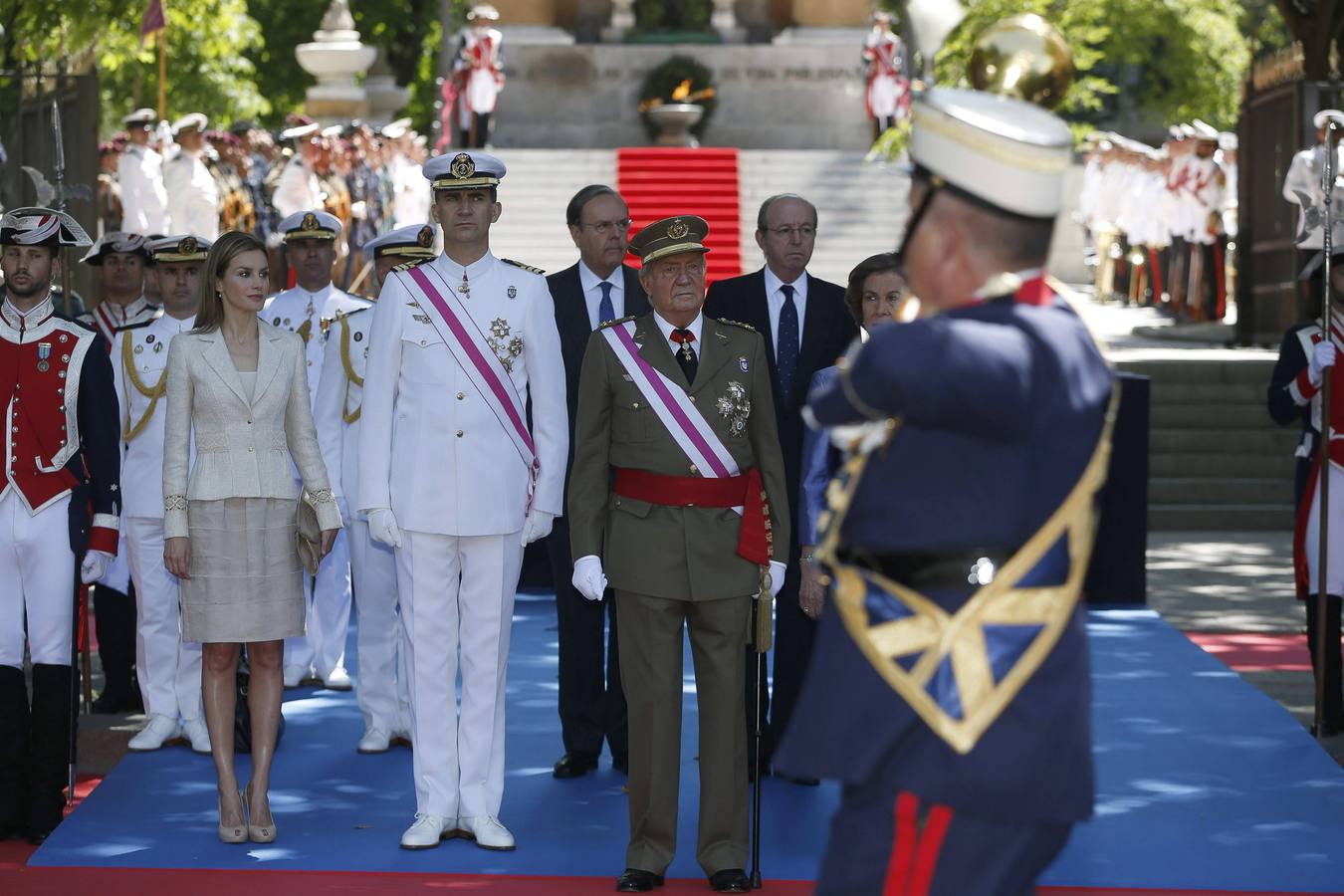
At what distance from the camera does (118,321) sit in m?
9.24

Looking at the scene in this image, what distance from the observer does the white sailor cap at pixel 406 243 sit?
9.30m

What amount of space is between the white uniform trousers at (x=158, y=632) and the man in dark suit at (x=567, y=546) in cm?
152

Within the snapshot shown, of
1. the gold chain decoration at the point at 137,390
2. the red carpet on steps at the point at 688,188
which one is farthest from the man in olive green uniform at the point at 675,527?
the red carpet on steps at the point at 688,188

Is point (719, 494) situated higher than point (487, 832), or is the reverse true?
point (719, 494)

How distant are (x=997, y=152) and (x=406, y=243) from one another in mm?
6017

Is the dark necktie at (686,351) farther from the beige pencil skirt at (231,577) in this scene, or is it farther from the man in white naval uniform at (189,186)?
the man in white naval uniform at (189,186)

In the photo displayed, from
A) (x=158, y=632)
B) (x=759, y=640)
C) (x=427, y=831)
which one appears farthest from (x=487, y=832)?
(x=158, y=632)

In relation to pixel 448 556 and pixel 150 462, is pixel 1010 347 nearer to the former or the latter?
pixel 448 556

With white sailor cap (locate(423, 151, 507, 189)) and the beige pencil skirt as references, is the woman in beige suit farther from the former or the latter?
white sailor cap (locate(423, 151, 507, 189))

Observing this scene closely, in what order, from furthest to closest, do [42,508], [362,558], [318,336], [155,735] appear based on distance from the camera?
[318,336] < [362,558] < [155,735] < [42,508]

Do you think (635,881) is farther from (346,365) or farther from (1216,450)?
(1216,450)

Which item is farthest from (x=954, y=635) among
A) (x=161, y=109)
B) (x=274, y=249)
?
(x=161, y=109)

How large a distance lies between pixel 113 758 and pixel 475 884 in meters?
2.60

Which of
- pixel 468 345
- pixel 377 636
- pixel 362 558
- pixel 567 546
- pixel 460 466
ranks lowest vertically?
pixel 377 636
